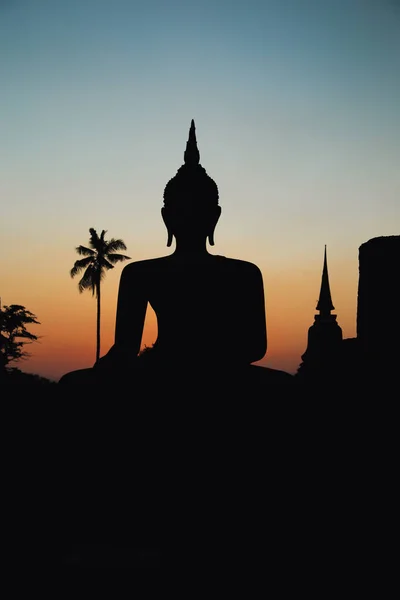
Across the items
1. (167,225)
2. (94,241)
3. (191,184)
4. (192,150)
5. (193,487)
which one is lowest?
(193,487)

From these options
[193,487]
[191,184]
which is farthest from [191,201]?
[193,487]

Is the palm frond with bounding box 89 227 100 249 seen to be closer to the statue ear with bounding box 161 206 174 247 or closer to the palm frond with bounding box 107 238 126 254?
the palm frond with bounding box 107 238 126 254

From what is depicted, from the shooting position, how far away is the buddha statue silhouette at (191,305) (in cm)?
392

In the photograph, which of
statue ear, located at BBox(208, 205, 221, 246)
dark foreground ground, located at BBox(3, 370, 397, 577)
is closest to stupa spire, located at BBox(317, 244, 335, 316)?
statue ear, located at BBox(208, 205, 221, 246)

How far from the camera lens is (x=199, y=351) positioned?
13.3ft

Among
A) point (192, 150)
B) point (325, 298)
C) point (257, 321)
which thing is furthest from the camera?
point (325, 298)

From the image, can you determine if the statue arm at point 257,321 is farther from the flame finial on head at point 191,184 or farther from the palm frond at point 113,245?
the palm frond at point 113,245

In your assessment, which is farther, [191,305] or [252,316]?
[252,316]

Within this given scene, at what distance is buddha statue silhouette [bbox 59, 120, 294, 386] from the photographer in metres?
3.92

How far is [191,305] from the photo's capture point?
416cm

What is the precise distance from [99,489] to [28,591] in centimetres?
70

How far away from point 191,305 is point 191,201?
823 millimetres

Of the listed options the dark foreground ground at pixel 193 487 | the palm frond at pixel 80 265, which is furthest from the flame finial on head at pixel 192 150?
the palm frond at pixel 80 265

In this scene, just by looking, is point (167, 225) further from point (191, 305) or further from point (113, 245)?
point (113, 245)
